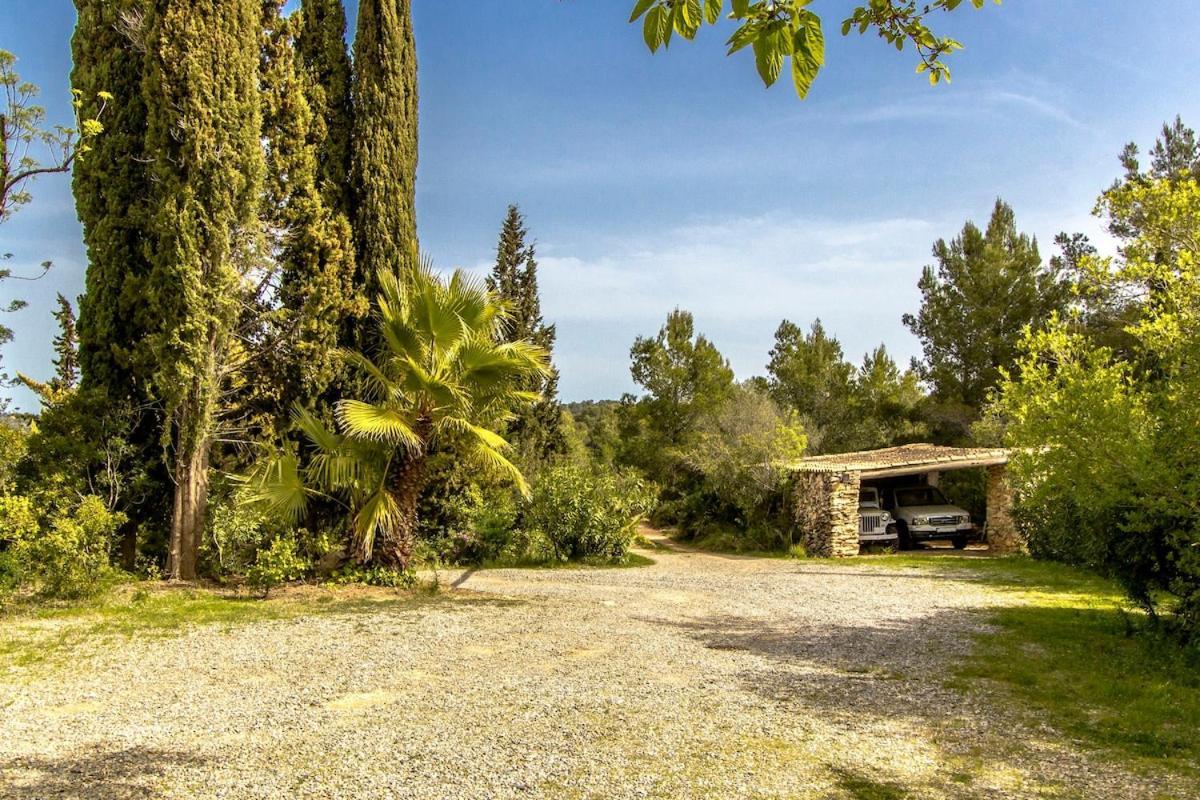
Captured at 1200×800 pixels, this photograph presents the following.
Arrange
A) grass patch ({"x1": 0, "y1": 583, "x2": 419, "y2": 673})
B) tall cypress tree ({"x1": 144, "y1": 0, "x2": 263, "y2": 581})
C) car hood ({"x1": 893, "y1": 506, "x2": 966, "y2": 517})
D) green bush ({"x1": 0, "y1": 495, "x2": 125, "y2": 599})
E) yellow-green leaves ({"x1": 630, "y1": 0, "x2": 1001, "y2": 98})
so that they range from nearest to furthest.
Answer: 1. yellow-green leaves ({"x1": 630, "y1": 0, "x2": 1001, "y2": 98})
2. grass patch ({"x1": 0, "y1": 583, "x2": 419, "y2": 673})
3. green bush ({"x1": 0, "y1": 495, "x2": 125, "y2": 599})
4. tall cypress tree ({"x1": 144, "y1": 0, "x2": 263, "y2": 581})
5. car hood ({"x1": 893, "y1": 506, "x2": 966, "y2": 517})

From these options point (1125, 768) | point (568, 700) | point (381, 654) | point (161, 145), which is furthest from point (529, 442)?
point (1125, 768)

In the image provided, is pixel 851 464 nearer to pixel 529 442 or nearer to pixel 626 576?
pixel 626 576

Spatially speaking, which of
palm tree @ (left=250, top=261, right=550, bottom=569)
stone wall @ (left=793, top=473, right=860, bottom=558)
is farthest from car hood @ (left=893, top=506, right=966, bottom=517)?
palm tree @ (left=250, top=261, right=550, bottom=569)

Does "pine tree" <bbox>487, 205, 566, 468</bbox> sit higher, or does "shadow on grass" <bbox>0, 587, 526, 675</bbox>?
"pine tree" <bbox>487, 205, 566, 468</bbox>

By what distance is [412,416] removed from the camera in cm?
1036

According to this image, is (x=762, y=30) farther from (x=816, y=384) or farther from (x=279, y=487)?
(x=816, y=384)

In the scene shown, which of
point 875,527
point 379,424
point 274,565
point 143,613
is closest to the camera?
point 143,613

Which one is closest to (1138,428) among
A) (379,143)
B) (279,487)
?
(279,487)

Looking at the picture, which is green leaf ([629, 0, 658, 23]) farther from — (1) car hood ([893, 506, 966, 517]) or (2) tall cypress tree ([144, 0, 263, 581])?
(1) car hood ([893, 506, 966, 517])

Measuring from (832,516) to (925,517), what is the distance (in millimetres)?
3147

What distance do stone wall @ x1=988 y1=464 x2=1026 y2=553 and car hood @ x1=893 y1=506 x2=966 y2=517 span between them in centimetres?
82

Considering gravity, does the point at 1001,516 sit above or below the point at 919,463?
below

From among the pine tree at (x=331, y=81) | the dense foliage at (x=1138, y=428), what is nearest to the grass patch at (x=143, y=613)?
the pine tree at (x=331, y=81)

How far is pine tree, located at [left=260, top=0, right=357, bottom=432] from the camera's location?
12109 mm
